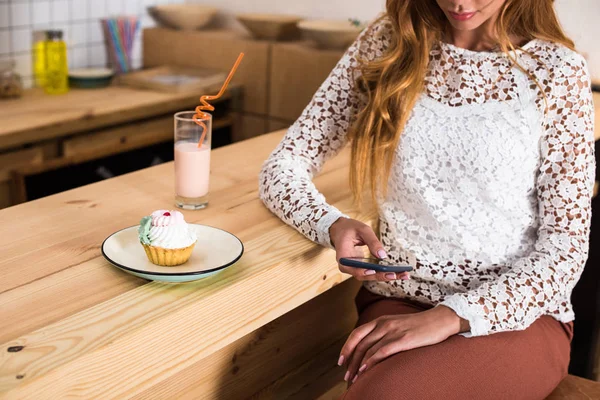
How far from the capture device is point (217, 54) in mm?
3072

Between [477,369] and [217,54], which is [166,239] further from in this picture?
[217,54]

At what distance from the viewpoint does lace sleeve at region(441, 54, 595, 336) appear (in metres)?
1.33

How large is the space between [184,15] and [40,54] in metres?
0.61

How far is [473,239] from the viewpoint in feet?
4.78

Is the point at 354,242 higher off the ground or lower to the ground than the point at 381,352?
higher

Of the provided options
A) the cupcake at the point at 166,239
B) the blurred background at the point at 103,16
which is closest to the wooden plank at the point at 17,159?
the blurred background at the point at 103,16

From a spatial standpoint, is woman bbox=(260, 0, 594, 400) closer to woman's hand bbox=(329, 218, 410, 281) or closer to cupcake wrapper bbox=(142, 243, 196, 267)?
woman's hand bbox=(329, 218, 410, 281)

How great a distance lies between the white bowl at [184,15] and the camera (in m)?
3.12

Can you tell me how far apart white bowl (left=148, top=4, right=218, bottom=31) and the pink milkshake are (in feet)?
5.86

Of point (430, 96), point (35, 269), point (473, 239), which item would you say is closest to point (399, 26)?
point (430, 96)

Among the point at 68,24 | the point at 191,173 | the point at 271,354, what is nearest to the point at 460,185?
the point at 191,173

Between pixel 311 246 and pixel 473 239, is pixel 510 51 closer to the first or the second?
pixel 473 239

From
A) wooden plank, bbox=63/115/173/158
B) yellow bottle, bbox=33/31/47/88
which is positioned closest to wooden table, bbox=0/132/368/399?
wooden plank, bbox=63/115/173/158

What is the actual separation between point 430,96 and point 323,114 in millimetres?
225
